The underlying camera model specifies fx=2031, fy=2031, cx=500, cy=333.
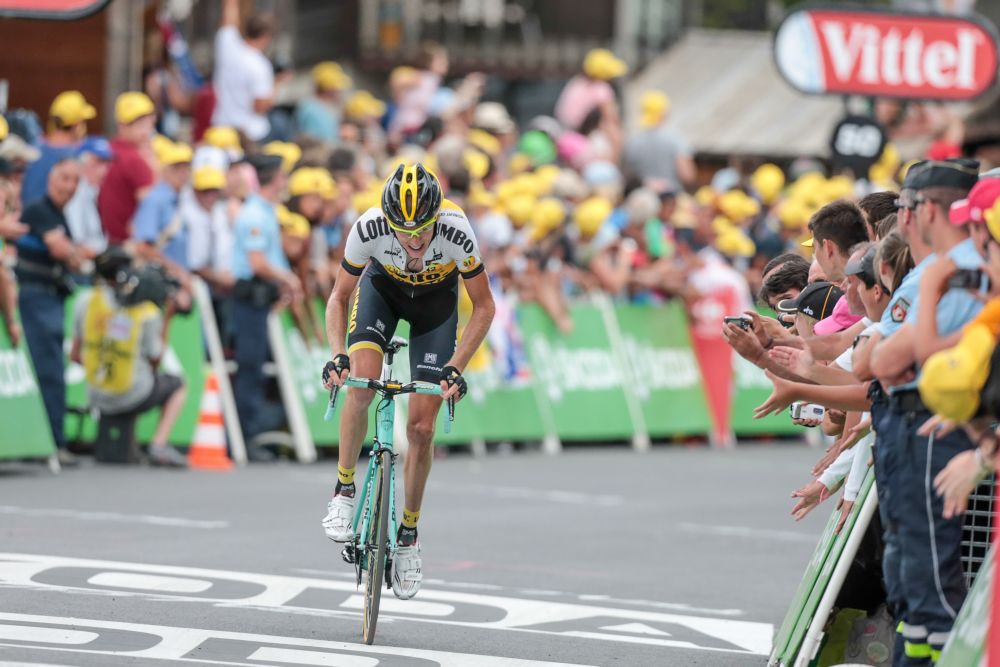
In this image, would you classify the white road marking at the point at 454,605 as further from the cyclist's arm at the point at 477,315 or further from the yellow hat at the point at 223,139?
the yellow hat at the point at 223,139

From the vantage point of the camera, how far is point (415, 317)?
9.91 m

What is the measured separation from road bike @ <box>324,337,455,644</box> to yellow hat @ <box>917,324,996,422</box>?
3.33 meters

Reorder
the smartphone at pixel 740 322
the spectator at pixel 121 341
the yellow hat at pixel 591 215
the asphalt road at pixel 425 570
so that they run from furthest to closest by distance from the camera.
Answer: the yellow hat at pixel 591 215, the spectator at pixel 121 341, the asphalt road at pixel 425 570, the smartphone at pixel 740 322

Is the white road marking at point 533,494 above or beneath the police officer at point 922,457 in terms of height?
beneath

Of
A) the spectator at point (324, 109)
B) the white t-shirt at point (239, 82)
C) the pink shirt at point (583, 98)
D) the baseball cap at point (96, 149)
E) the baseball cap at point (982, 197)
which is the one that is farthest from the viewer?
the pink shirt at point (583, 98)

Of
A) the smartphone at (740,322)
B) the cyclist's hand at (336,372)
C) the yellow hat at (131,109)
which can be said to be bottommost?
the cyclist's hand at (336,372)

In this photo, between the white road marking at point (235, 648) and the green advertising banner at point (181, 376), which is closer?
the white road marking at point (235, 648)

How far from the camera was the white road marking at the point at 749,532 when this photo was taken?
1427 centimetres

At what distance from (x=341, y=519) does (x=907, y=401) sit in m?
3.64

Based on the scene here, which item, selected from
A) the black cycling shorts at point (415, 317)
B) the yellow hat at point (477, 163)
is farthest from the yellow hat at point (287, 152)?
the black cycling shorts at point (415, 317)

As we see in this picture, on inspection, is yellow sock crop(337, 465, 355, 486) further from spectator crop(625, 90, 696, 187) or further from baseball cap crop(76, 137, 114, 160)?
spectator crop(625, 90, 696, 187)

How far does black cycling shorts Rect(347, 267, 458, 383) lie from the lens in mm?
9789

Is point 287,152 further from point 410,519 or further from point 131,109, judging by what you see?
point 410,519

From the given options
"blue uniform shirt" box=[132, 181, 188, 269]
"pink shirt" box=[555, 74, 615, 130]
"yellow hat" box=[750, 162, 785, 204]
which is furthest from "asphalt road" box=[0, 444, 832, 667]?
"yellow hat" box=[750, 162, 785, 204]
